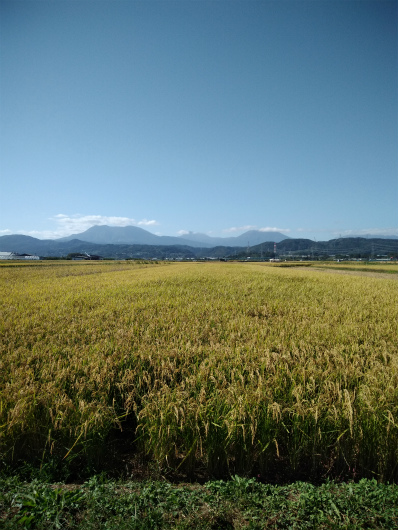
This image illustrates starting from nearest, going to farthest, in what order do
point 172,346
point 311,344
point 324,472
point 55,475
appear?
point 55,475, point 324,472, point 172,346, point 311,344

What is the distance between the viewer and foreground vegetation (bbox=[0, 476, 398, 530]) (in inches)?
76.2

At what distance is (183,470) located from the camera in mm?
2734

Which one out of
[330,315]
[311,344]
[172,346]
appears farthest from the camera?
[330,315]

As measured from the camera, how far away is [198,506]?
6.88 ft

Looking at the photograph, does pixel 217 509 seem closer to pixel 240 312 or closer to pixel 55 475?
pixel 55 475

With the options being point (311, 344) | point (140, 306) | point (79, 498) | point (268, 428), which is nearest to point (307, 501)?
point (268, 428)

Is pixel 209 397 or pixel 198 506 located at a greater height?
pixel 209 397

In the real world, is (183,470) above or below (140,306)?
below

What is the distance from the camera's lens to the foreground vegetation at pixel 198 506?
1.94 m

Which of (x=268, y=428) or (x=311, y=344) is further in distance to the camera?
(x=311, y=344)

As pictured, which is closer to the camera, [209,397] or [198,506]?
[198,506]

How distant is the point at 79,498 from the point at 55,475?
669 mm

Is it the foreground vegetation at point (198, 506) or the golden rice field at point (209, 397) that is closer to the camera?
the foreground vegetation at point (198, 506)

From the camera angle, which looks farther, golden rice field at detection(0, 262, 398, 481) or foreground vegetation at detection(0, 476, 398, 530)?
golden rice field at detection(0, 262, 398, 481)
